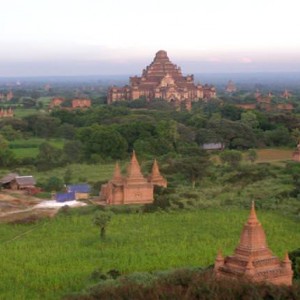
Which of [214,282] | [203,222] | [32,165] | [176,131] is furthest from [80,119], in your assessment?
[214,282]

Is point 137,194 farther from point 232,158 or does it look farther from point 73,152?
point 73,152

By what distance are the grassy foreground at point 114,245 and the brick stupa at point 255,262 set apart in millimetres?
5354

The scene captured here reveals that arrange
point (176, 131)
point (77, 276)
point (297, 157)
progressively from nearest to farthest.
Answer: point (77, 276) < point (297, 157) < point (176, 131)

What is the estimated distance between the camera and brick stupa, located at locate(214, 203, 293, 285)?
19.0 metres

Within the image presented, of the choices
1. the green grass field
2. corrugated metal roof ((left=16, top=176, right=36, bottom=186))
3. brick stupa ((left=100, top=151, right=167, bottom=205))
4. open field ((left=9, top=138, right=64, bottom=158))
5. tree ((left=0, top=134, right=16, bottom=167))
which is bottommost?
open field ((left=9, top=138, right=64, bottom=158))

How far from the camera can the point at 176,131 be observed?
6150 cm

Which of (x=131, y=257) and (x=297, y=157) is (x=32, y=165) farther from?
(x=131, y=257)

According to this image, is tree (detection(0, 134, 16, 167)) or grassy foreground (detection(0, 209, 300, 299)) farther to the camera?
tree (detection(0, 134, 16, 167))

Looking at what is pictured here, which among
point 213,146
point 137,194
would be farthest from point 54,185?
point 213,146

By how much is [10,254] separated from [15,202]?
11089mm

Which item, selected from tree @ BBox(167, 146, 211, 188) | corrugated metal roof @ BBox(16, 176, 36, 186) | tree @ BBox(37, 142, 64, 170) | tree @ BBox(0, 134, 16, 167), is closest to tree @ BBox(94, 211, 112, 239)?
corrugated metal roof @ BBox(16, 176, 36, 186)

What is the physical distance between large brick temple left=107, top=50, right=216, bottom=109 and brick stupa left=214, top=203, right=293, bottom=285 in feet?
243

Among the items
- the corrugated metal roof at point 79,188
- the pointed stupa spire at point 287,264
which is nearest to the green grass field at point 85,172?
the corrugated metal roof at point 79,188

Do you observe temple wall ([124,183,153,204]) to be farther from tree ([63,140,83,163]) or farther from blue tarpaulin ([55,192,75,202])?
tree ([63,140,83,163])
